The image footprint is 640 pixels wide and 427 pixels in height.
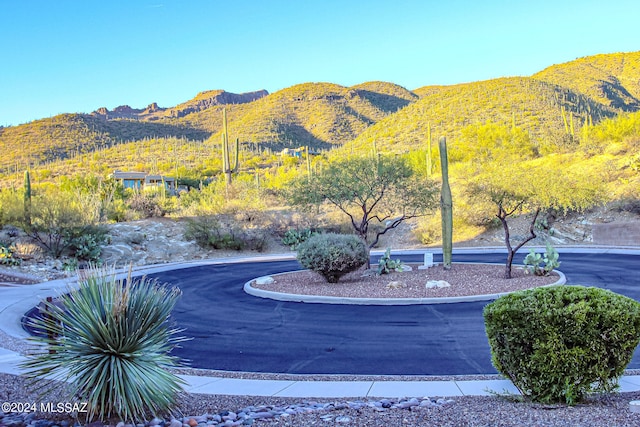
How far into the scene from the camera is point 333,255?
55.3 feet

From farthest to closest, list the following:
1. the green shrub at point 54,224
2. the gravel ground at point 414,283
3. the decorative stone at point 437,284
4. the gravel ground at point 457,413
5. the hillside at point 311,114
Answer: the hillside at point 311,114 → the green shrub at point 54,224 → the decorative stone at point 437,284 → the gravel ground at point 414,283 → the gravel ground at point 457,413

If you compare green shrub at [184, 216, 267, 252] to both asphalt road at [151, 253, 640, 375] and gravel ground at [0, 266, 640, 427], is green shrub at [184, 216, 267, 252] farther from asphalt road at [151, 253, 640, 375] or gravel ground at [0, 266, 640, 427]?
gravel ground at [0, 266, 640, 427]

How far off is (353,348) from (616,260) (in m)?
17.0

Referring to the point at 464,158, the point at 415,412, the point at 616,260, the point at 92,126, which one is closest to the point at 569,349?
the point at 415,412

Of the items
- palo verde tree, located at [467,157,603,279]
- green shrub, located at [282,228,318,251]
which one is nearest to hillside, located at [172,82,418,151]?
green shrub, located at [282,228,318,251]

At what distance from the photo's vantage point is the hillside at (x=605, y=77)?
81000mm

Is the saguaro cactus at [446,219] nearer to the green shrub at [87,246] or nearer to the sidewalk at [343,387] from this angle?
the sidewalk at [343,387]

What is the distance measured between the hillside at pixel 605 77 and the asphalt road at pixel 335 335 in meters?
73.7

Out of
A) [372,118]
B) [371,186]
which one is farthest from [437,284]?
[372,118]

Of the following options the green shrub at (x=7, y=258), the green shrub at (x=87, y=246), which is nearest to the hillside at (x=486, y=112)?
the green shrub at (x=87, y=246)

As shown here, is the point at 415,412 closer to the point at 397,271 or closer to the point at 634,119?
the point at 397,271

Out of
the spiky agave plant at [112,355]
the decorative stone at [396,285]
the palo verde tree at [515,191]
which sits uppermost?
the palo verde tree at [515,191]

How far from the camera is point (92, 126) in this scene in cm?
8119

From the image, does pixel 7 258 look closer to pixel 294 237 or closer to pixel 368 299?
pixel 294 237
